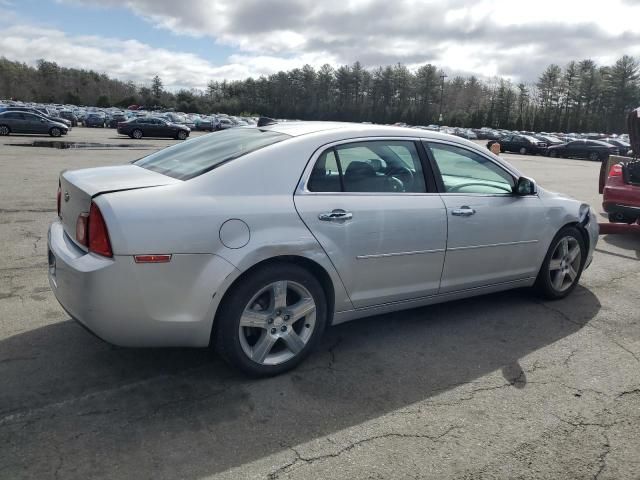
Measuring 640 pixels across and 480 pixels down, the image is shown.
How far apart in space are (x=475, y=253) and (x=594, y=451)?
1.72m

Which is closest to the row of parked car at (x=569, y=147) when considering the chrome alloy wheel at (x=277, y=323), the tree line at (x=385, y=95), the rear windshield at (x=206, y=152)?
the rear windshield at (x=206, y=152)

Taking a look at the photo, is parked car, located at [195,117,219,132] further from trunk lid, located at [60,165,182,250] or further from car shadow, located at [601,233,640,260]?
trunk lid, located at [60,165,182,250]

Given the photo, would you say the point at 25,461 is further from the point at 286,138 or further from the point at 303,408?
the point at 286,138

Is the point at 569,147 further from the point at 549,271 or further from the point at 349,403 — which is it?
the point at 349,403

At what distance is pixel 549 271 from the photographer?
15.8ft

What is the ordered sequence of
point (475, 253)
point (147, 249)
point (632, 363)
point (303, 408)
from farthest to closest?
point (475, 253), point (632, 363), point (303, 408), point (147, 249)

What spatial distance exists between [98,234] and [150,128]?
3484cm

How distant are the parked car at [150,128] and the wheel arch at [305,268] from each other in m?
34.2

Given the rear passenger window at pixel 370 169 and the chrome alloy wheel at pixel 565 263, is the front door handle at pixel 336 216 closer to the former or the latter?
the rear passenger window at pixel 370 169

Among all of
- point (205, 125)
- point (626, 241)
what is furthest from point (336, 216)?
point (205, 125)

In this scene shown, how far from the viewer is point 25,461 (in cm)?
244

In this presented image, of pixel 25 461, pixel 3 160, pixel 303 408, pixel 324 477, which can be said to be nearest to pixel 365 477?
pixel 324 477

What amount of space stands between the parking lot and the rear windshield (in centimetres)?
126

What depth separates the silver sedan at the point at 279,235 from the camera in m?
2.88
